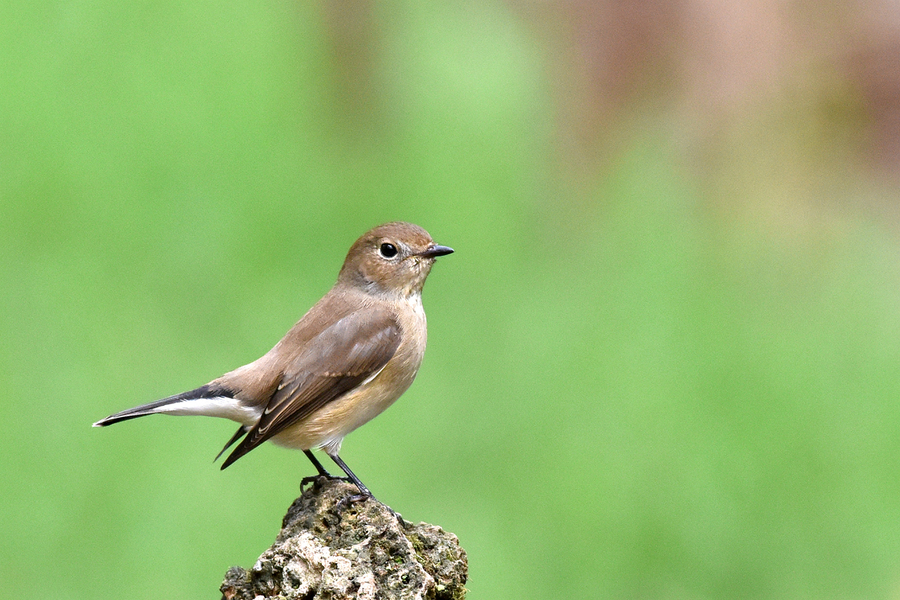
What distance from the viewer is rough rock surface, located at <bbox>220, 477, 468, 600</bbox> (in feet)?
12.4

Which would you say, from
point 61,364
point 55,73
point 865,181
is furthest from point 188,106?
point 865,181

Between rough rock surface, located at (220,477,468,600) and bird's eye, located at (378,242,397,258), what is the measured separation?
67.4 inches

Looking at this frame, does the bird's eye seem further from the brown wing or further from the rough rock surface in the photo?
the rough rock surface

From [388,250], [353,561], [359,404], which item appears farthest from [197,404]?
[353,561]

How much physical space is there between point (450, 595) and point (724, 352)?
619 cm

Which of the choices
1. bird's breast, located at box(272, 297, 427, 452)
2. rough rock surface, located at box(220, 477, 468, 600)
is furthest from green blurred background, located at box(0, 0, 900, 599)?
rough rock surface, located at box(220, 477, 468, 600)

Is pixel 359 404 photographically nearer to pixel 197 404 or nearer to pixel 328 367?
pixel 328 367

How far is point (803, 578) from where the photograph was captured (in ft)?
27.4

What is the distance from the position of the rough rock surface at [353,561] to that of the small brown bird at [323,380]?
955 mm

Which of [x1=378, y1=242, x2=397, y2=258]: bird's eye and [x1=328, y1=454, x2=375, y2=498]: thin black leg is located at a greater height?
[x1=378, y1=242, x2=397, y2=258]: bird's eye

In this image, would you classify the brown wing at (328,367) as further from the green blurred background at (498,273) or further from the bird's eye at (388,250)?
the green blurred background at (498,273)

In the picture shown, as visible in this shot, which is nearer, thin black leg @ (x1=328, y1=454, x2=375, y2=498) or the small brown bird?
thin black leg @ (x1=328, y1=454, x2=375, y2=498)

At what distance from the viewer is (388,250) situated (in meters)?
5.70

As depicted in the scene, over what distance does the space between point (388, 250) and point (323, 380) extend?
0.77 metres
